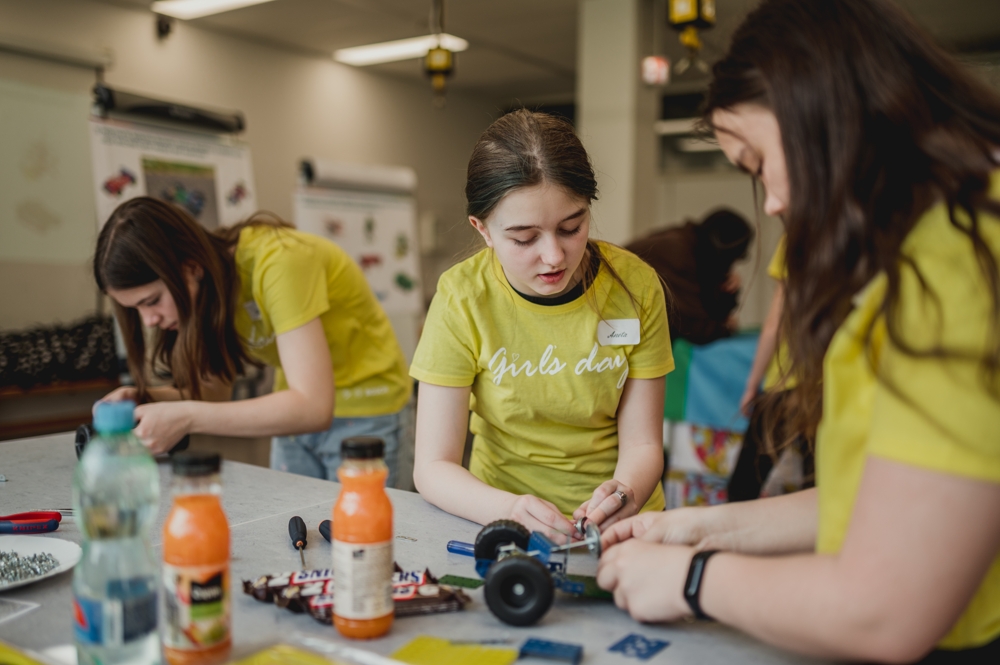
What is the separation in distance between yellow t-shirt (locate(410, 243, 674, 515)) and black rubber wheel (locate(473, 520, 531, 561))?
352mm

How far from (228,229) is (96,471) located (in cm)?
122

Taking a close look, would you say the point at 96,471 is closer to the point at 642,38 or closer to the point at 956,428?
the point at 956,428

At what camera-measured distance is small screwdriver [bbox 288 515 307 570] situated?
1128mm

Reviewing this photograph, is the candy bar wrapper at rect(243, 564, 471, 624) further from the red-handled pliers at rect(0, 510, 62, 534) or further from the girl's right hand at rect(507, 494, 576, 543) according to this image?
the red-handled pliers at rect(0, 510, 62, 534)

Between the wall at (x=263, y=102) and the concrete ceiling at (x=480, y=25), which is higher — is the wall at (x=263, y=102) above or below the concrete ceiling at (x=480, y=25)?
below

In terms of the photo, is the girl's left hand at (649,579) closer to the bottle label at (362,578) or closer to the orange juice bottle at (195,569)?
the bottle label at (362,578)

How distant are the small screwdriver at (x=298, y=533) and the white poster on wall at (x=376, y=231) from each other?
149 inches

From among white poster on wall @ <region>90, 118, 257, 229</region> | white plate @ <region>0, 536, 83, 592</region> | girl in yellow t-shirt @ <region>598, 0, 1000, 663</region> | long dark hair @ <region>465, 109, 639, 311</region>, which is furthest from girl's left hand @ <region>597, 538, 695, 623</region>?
white poster on wall @ <region>90, 118, 257, 229</region>

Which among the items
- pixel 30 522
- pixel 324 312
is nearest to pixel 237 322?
pixel 324 312

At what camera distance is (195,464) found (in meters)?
0.72

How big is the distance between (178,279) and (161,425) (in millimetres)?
318

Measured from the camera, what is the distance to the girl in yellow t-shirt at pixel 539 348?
1.25 m

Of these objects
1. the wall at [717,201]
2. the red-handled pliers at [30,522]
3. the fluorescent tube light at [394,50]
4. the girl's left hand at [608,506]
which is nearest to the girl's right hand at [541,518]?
the girl's left hand at [608,506]

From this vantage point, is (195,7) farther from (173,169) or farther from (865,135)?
(865,135)
